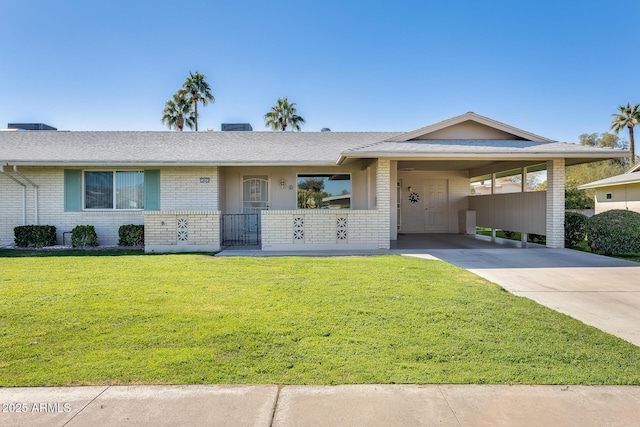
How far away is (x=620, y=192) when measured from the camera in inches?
846

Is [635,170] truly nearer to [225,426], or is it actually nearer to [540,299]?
[540,299]

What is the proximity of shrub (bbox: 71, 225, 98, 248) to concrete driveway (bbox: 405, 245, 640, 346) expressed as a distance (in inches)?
395

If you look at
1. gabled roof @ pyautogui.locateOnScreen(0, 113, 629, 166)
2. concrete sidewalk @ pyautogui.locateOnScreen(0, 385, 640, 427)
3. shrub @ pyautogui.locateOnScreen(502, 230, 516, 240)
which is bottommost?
concrete sidewalk @ pyautogui.locateOnScreen(0, 385, 640, 427)

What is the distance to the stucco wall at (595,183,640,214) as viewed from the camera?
20094mm

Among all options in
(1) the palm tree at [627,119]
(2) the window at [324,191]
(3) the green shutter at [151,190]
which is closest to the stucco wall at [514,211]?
(2) the window at [324,191]

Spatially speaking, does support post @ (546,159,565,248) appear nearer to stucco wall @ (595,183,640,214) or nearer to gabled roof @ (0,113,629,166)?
gabled roof @ (0,113,629,166)

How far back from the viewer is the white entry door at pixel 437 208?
17234 millimetres

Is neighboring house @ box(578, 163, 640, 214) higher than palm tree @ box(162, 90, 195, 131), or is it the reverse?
palm tree @ box(162, 90, 195, 131)

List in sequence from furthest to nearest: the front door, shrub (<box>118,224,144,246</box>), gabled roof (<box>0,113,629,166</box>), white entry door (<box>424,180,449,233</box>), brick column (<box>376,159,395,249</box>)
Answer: white entry door (<box>424,180,449,233</box>) < the front door < shrub (<box>118,224,144,246</box>) < brick column (<box>376,159,395,249</box>) < gabled roof (<box>0,113,629,166</box>)

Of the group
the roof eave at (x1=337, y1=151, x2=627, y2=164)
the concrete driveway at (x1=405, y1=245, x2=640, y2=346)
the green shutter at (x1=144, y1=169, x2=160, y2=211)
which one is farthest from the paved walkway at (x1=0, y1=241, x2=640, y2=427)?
the green shutter at (x1=144, y1=169, x2=160, y2=211)

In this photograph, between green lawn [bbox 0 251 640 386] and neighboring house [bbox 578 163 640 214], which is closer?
green lawn [bbox 0 251 640 386]

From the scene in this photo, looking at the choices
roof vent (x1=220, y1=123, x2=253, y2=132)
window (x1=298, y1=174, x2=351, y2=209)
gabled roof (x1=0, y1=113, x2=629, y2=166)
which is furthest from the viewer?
roof vent (x1=220, y1=123, x2=253, y2=132)

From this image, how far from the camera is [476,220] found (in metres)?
16.1

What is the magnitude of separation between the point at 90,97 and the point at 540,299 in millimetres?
18978
